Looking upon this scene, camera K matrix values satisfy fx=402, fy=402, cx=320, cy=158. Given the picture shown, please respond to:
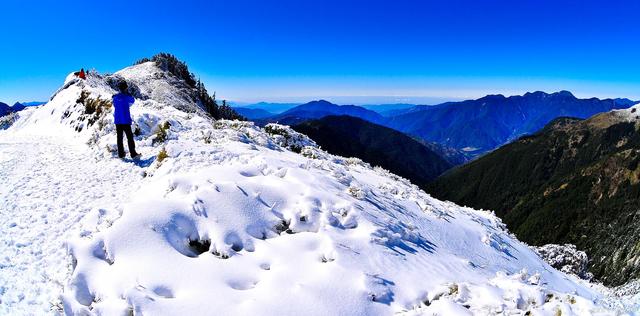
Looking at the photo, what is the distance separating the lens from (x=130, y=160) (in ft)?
61.1

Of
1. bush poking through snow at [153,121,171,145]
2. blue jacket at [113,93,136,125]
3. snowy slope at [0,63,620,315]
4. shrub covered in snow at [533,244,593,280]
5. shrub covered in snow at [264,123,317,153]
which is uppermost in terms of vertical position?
blue jacket at [113,93,136,125]

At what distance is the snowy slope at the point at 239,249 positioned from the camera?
24.8 feet

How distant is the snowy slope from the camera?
24.8ft

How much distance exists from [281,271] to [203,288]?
1596 millimetres

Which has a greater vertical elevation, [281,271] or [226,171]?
[226,171]

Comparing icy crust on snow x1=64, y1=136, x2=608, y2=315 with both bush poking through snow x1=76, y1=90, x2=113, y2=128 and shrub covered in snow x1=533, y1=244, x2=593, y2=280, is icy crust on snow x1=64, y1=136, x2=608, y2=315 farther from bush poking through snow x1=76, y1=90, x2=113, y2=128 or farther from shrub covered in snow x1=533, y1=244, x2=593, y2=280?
bush poking through snow x1=76, y1=90, x2=113, y2=128

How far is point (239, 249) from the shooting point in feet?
30.5

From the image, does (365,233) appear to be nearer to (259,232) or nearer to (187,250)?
(259,232)

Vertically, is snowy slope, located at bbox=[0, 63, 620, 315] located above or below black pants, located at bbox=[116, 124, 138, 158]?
below

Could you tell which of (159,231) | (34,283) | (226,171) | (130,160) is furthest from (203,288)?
(130,160)

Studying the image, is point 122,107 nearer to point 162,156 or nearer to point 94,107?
point 162,156

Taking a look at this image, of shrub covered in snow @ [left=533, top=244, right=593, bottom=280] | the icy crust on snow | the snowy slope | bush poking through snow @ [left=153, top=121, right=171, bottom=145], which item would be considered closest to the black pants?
bush poking through snow @ [left=153, top=121, right=171, bottom=145]

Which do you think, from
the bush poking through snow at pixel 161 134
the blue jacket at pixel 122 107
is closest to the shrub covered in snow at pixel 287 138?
the bush poking through snow at pixel 161 134

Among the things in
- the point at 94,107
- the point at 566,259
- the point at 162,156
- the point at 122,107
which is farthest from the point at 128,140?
the point at 566,259
